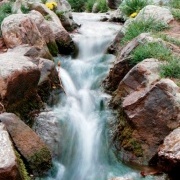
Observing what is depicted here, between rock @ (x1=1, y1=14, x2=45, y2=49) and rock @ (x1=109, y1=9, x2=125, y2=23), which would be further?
rock @ (x1=109, y1=9, x2=125, y2=23)

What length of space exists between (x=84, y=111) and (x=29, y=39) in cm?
198

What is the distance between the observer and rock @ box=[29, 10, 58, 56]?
7752 millimetres

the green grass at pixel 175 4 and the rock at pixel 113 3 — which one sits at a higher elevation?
the green grass at pixel 175 4

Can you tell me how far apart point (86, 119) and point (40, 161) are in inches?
63.3

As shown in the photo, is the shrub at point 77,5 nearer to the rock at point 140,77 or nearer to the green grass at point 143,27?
the green grass at point 143,27

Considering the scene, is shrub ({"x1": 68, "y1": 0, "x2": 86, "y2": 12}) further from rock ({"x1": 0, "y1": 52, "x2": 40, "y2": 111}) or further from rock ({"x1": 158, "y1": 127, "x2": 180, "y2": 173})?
rock ({"x1": 158, "y1": 127, "x2": 180, "y2": 173})

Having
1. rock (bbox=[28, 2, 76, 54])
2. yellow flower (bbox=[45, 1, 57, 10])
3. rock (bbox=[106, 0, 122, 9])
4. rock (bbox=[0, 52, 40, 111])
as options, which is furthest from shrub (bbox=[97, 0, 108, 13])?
rock (bbox=[0, 52, 40, 111])

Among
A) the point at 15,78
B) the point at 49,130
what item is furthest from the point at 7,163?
the point at 15,78

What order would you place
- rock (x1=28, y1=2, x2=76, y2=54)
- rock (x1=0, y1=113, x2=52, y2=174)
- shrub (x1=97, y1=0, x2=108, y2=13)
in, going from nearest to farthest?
rock (x1=0, y1=113, x2=52, y2=174) < rock (x1=28, y1=2, x2=76, y2=54) < shrub (x1=97, y1=0, x2=108, y2=13)

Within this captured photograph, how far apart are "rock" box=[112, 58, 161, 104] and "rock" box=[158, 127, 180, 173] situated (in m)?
1.09

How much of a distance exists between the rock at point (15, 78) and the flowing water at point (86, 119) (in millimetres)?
633

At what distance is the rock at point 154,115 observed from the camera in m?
4.78

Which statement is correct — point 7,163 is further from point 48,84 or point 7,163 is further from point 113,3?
point 113,3

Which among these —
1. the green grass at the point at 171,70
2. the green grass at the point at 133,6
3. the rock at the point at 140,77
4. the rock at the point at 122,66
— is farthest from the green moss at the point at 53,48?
the green grass at the point at 171,70
